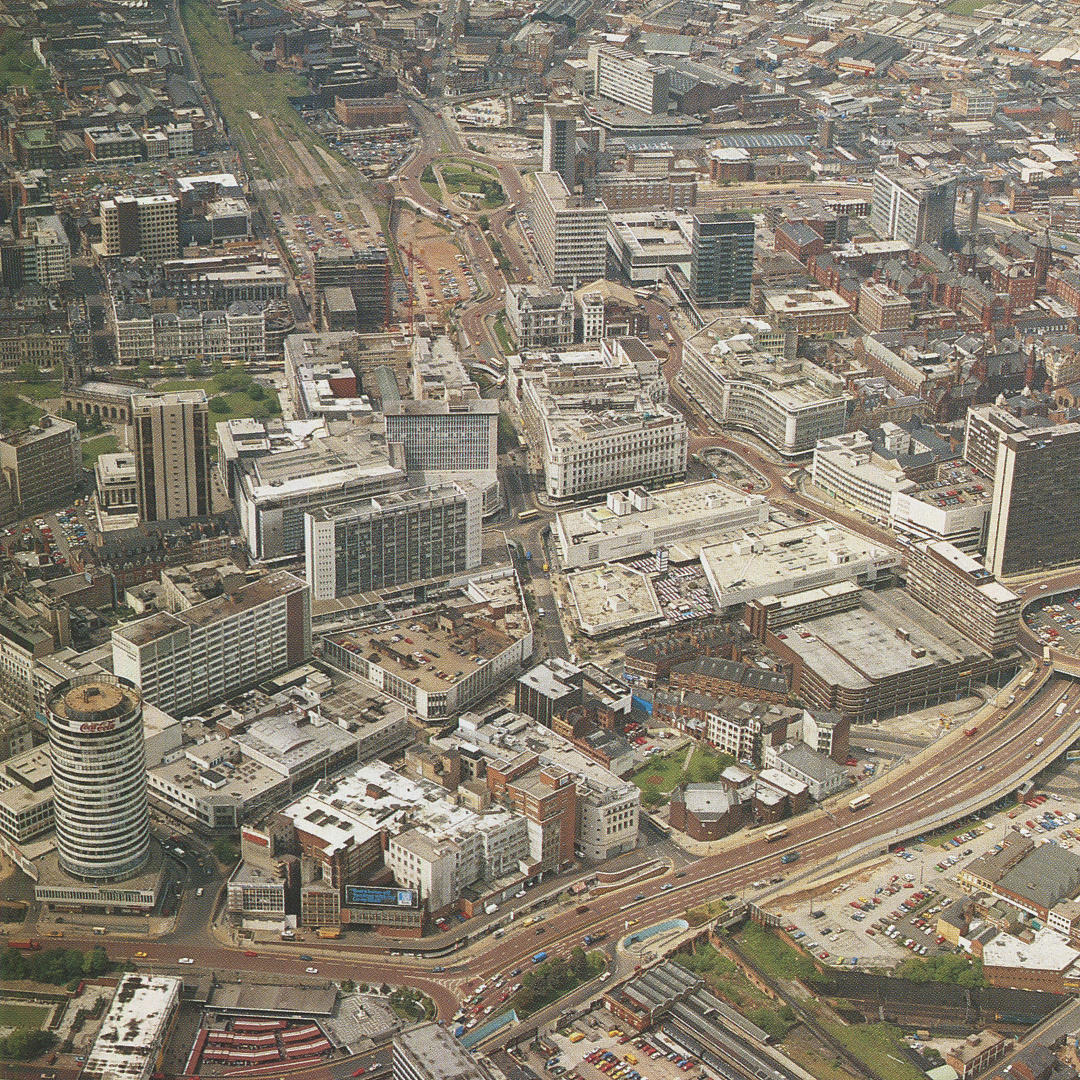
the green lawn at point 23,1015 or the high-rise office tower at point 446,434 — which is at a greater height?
the high-rise office tower at point 446,434

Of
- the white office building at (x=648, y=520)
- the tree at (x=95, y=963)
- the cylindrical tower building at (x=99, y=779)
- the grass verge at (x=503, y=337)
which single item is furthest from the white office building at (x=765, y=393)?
the tree at (x=95, y=963)

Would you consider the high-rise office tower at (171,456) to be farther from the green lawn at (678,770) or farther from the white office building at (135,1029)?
the white office building at (135,1029)

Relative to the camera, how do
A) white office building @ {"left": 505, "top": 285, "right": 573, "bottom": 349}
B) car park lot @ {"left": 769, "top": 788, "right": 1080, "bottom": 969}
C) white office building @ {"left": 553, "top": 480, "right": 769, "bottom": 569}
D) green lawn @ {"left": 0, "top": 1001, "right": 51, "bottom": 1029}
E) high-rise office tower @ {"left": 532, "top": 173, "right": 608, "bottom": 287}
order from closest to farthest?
green lawn @ {"left": 0, "top": 1001, "right": 51, "bottom": 1029} < car park lot @ {"left": 769, "top": 788, "right": 1080, "bottom": 969} < white office building @ {"left": 553, "top": 480, "right": 769, "bottom": 569} < white office building @ {"left": 505, "top": 285, "right": 573, "bottom": 349} < high-rise office tower @ {"left": 532, "top": 173, "right": 608, "bottom": 287}

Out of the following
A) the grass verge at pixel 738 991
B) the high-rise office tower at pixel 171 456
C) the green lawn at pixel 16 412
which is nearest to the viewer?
the grass verge at pixel 738 991

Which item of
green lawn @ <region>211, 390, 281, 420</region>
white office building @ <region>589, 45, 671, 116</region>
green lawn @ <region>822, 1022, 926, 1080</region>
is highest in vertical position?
white office building @ <region>589, 45, 671, 116</region>

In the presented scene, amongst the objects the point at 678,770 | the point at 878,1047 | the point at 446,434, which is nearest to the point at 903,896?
the point at 878,1047

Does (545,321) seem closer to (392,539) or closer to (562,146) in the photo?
(392,539)

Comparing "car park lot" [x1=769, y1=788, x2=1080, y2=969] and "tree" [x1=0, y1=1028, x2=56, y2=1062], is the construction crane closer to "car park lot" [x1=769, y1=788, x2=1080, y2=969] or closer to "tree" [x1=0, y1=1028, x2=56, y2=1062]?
"car park lot" [x1=769, y1=788, x2=1080, y2=969]

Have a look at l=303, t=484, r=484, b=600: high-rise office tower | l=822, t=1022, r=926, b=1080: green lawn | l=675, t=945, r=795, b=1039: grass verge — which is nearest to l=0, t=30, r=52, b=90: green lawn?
l=303, t=484, r=484, b=600: high-rise office tower
